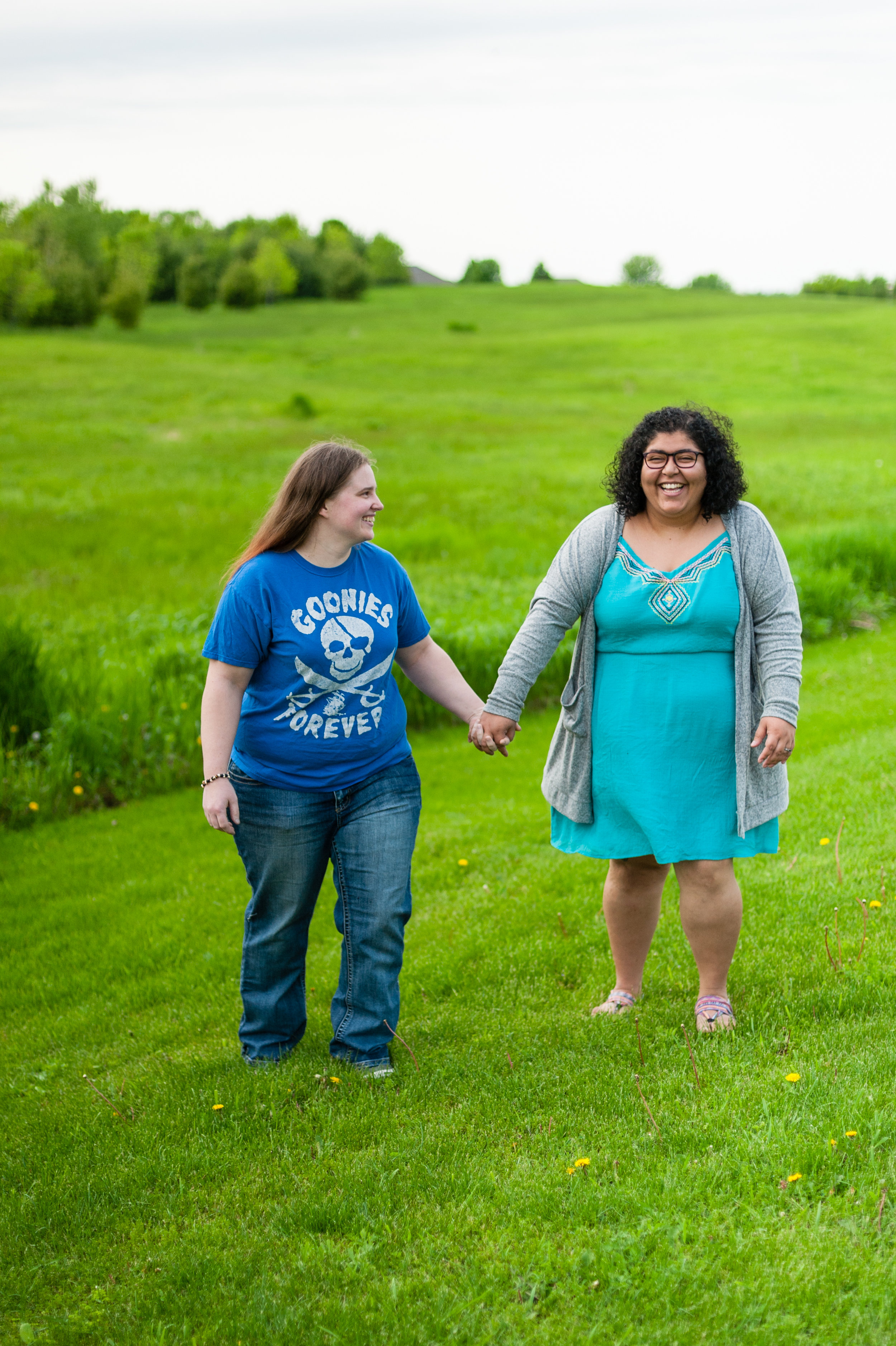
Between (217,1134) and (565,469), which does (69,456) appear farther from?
(217,1134)

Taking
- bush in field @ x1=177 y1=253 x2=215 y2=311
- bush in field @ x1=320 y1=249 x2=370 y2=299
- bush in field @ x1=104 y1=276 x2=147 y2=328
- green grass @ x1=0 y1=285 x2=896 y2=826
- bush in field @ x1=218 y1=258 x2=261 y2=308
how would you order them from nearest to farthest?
green grass @ x1=0 y1=285 x2=896 y2=826 → bush in field @ x1=104 y1=276 x2=147 y2=328 → bush in field @ x1=218 y1=258 x2=261 y2=308 → bush in field @ x1=177 y1=253 x2=215 y2=311 → bush in field @ x1=320 y1=249 x2=370 y2=299

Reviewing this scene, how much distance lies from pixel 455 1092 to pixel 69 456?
76.8 feet

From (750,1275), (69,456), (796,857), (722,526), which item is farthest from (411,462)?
(750,1275)

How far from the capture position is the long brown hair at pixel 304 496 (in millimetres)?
4242

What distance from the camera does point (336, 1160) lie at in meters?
3.90

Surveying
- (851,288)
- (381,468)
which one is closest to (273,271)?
(851,288)

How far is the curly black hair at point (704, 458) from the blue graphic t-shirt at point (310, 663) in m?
0.91

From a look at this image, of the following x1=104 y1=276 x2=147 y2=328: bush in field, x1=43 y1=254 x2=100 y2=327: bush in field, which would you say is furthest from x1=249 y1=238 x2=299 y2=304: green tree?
x1=104 y1=276 x2=147 y2=328: bush in field

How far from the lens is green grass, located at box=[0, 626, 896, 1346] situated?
3096 mm

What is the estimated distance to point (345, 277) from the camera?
8288 centimetres

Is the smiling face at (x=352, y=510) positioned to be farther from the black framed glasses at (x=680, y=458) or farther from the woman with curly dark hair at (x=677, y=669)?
the black framed glasses at (x=680, y=458)

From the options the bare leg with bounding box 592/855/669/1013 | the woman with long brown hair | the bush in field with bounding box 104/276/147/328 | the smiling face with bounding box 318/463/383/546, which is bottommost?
the bare leg with bounding box 592/855/669/1013

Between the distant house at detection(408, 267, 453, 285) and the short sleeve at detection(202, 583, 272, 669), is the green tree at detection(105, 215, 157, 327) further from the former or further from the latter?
the short sleeve at detection(202, 583, 272, 669)

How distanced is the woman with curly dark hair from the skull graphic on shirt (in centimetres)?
52
